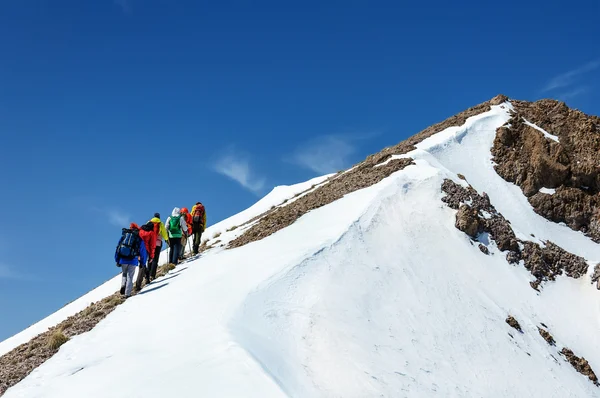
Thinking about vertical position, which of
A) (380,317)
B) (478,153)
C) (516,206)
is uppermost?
(478,153)

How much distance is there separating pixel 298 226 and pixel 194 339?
30.7 ft

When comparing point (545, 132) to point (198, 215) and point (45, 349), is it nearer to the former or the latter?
point (198, 215)

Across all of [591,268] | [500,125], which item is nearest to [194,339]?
[591,268]

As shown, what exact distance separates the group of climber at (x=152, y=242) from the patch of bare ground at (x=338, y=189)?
1868 mm

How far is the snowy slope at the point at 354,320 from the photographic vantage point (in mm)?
8680

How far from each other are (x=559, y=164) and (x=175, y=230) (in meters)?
19.1

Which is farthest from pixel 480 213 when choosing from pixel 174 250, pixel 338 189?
pixel 174 250

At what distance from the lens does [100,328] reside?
1190cm

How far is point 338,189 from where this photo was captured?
22797 millimetres

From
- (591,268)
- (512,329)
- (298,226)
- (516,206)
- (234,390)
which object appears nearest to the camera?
(234,390)

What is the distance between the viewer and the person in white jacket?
1825 cm

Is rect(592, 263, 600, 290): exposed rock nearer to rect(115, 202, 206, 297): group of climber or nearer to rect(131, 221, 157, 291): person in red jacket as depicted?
rect(115, 202, 206, 297): group of climber

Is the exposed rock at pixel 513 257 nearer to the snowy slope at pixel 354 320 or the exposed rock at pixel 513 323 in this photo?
the snowy slope at pixel 354 320

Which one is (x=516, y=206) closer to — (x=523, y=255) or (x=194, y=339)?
(x=523, y=255)
